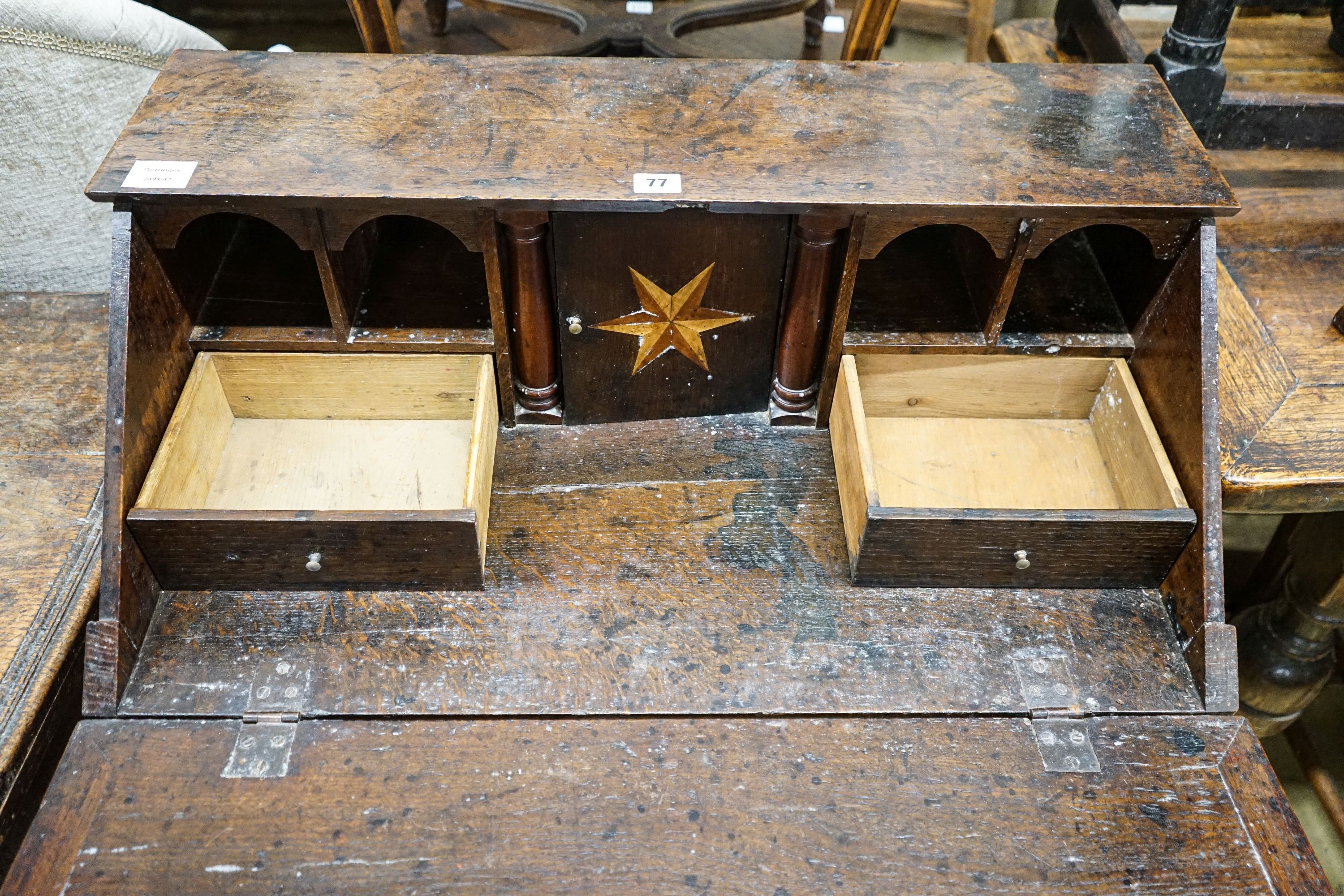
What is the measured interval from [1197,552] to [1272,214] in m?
0.88

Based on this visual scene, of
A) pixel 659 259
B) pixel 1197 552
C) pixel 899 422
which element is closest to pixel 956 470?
pixel 899 422

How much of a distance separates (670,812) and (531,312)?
709mm

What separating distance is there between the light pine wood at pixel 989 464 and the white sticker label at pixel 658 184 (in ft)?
1.85

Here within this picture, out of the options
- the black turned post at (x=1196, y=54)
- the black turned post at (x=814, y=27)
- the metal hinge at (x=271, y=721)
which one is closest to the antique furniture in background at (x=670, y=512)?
the metal hinge at (x=271, y=721)

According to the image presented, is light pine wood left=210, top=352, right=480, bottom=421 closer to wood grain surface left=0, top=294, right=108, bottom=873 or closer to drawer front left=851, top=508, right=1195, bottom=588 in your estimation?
wood grain surface left=0, top=294, right=108, bottom=873

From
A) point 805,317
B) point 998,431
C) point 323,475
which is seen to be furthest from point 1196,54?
point 323,475

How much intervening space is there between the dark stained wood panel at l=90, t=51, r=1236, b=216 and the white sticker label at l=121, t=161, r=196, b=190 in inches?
0.5

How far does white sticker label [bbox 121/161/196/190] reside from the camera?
4.08 ft

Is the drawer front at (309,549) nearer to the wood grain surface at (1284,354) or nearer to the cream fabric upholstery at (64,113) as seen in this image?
the cream fabric upholstery at (64,113)

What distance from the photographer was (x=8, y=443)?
158 cm

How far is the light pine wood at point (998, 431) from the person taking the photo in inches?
59.2

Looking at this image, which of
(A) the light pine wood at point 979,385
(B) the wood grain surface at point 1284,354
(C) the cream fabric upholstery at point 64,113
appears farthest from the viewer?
(C) the cream fabric upholstery at point 64,113

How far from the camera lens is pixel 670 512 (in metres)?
1.46

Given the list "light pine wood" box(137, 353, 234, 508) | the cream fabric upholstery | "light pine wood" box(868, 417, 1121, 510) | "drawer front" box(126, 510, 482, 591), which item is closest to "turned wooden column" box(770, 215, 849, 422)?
"light pine wood" box(868, 417, 1121, 510)
